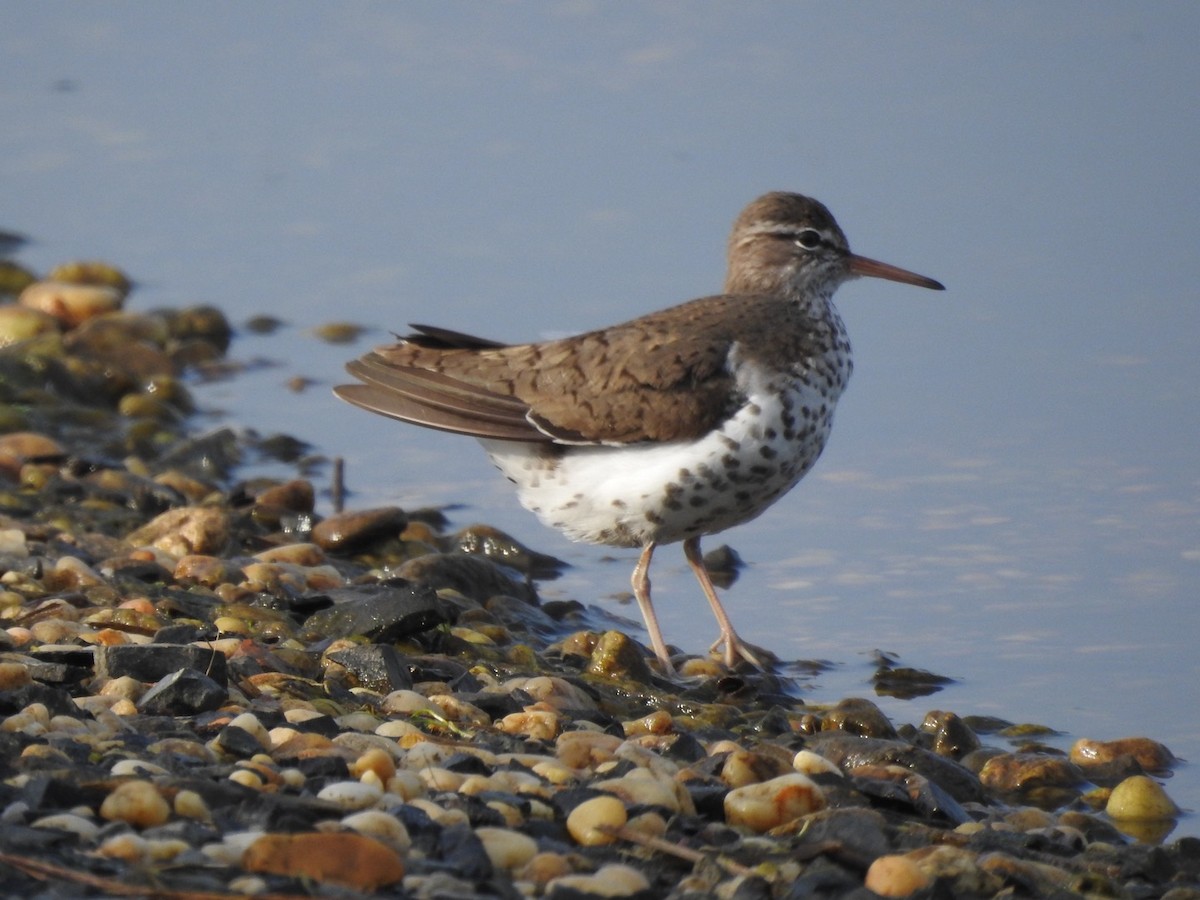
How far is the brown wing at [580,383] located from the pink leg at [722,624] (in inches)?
39.2

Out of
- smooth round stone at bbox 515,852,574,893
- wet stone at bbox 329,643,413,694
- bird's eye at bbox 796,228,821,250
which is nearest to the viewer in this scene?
smooth round stone at bbox 515,852,574,893

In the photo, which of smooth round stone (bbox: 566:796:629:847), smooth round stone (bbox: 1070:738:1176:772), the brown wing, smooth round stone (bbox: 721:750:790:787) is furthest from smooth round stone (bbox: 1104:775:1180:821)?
smooth round stone (bbox: 566:796:629:847)

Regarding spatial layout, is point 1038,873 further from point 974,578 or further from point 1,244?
point 1,244

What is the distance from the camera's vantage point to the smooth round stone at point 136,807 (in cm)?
441

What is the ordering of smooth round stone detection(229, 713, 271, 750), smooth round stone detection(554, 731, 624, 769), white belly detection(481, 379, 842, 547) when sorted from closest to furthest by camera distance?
smooth round stone detection(229, 713, 271, 750), smooth round stone detection(554, 731, 624, 769), white belly detection(481, 379, 842, 547)

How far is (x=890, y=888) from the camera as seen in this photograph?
15.4 feet

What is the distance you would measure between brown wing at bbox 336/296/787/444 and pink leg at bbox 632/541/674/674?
0.70 meters

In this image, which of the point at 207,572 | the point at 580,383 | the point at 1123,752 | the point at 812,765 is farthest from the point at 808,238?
the point at 812,765

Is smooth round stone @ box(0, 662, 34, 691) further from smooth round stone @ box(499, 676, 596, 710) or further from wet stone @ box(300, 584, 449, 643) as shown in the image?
smooth round stone @ box(499, 676, 596, 710)

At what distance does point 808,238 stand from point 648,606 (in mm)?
2103

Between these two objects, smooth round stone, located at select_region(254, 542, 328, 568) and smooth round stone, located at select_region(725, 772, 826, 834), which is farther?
smooth round stone, located at select_region(254, 542, 328, 568)

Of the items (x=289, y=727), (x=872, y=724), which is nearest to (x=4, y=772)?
(x=289, y=727)

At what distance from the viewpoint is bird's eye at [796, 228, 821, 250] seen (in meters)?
9.06

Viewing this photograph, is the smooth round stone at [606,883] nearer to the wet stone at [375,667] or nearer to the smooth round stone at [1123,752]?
the wet stone at [375,667]
